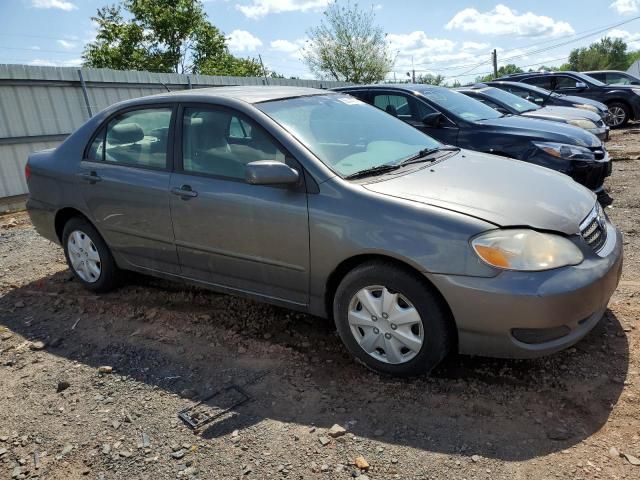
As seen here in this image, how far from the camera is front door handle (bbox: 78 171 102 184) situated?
4.08m

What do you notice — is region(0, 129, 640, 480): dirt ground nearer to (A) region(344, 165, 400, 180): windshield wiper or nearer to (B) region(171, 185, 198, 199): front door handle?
(B) region(171, 185, 198, 199): front door handle

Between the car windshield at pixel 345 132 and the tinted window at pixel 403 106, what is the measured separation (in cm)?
287

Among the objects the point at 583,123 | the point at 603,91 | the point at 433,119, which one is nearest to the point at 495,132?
the point at 433,119

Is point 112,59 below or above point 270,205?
above

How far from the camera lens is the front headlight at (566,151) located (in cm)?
582

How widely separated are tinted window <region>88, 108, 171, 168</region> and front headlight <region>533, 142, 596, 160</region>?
430cm

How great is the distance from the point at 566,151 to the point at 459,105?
1597 millimetres

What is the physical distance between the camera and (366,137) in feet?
11.8

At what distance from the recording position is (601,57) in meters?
56.4

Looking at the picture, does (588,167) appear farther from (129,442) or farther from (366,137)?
(129,442)

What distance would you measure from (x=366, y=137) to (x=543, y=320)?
1717 mm

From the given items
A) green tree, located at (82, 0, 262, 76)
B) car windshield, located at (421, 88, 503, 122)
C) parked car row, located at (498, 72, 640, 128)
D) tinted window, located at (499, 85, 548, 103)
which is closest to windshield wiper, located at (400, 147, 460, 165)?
car windshield, located at (421, 88, 503, 122)

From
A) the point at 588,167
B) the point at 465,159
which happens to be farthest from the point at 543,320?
the point at 588,167

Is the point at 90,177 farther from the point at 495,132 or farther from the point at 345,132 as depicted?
the point at 495,132
